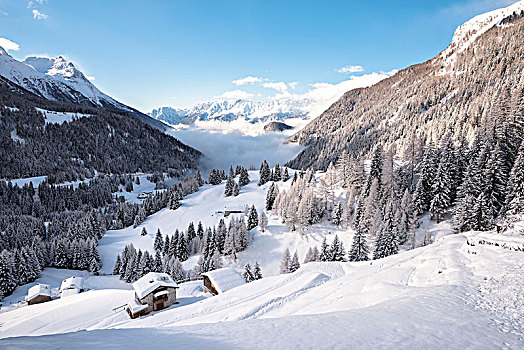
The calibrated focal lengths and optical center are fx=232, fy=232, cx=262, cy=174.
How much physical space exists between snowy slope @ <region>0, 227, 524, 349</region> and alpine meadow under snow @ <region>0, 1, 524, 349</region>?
10 cm

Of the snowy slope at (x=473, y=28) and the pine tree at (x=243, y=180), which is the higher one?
the snowy slope at (x=473, y=28)

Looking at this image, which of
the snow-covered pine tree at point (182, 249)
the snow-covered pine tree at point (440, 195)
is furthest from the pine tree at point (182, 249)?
the snow-covered pine tree at point (440, 195)

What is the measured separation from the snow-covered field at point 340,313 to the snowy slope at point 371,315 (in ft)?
0.15

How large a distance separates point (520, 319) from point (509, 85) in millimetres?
116064

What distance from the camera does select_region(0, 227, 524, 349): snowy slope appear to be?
695 cm

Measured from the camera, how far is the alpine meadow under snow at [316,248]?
8570 millimetres

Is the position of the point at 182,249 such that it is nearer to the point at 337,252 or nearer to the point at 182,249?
the point at 182,249

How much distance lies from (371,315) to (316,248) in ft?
136

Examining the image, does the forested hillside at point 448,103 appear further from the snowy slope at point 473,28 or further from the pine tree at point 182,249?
the pine tree at point 182,249

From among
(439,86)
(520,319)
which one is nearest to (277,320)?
(520,319)

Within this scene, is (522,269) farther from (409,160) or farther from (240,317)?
(409,160)

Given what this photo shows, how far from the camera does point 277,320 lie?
9.33m

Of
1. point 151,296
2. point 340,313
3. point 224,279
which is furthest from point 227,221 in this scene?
point 340,313

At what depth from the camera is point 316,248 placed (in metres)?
49.1
